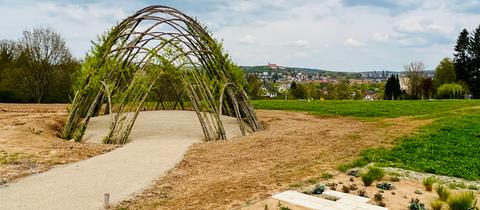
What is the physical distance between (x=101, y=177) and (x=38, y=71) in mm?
28662

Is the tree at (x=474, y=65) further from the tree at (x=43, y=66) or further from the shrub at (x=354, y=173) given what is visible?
the shrub at (x=354, y=173)

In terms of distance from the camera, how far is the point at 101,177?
6383mm

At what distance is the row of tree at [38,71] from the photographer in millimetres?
31172

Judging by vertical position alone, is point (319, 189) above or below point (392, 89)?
below

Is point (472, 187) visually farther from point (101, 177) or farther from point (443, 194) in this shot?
point (101, 177)

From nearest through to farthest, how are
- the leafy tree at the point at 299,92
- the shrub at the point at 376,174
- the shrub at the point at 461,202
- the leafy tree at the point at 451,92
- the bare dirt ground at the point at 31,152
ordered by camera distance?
1. the shrub at the point at 461,202
2. the shrub at the point at 376,174
3. the bare dirt ground at the point at 31,152
4. the leafy tree at the point at 451,92
5. the leafy tree at the point at 299,92

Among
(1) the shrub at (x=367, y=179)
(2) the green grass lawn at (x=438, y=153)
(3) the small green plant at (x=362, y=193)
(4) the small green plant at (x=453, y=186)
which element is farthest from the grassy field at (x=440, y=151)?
(3) the small green plant at (x=362, y=193)

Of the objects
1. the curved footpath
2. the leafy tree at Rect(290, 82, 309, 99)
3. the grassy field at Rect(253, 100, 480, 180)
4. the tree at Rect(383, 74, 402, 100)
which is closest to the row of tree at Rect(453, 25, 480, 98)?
the tree at Rect(383, 74, 402, 100)

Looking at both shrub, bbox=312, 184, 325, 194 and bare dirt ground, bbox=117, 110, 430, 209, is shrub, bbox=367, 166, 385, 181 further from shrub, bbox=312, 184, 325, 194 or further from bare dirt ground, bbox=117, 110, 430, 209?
shrub, bbox=312, 184, 325, 194

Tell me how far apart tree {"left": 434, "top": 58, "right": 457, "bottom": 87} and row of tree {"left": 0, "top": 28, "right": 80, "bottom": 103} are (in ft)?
122

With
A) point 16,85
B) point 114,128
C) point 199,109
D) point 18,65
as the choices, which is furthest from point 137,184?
point 18,65

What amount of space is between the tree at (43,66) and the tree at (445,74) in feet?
122

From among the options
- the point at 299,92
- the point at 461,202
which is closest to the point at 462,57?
the point at 299,92

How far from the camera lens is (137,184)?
236 inches
